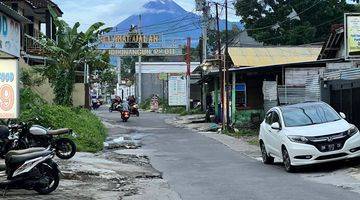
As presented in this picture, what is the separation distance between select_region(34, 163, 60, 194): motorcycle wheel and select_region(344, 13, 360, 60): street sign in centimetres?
1201

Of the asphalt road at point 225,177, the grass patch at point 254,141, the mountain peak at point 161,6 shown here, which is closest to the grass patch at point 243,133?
the grass patch at point 254,141

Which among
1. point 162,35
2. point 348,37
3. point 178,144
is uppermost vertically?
point 162,35

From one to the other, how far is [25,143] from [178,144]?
9.72 m

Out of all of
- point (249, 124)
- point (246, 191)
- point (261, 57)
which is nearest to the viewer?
point (246, 191)

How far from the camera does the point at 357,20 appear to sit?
19828mm

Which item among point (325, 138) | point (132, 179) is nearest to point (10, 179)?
point (132, 179)

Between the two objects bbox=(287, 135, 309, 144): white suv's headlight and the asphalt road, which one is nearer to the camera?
the asphalt road

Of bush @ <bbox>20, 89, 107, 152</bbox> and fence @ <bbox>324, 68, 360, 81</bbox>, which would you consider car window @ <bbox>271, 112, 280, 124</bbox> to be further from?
bush @ <bbox>20, 89, 107, 152</bbox>

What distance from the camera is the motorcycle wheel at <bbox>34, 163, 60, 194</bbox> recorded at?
10844 mm

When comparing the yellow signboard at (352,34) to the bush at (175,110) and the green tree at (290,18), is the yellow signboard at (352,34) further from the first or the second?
the green tree at (290,18)

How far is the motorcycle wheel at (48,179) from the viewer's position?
10844mm

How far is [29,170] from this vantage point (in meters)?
10.5

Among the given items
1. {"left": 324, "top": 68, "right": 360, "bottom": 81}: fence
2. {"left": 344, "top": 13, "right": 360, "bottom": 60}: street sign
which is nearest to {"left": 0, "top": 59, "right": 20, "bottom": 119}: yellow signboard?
{"left": 324, "top": 68, "right": 360, "bottom": 81}: fence

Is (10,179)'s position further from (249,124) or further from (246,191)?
(249,124)
